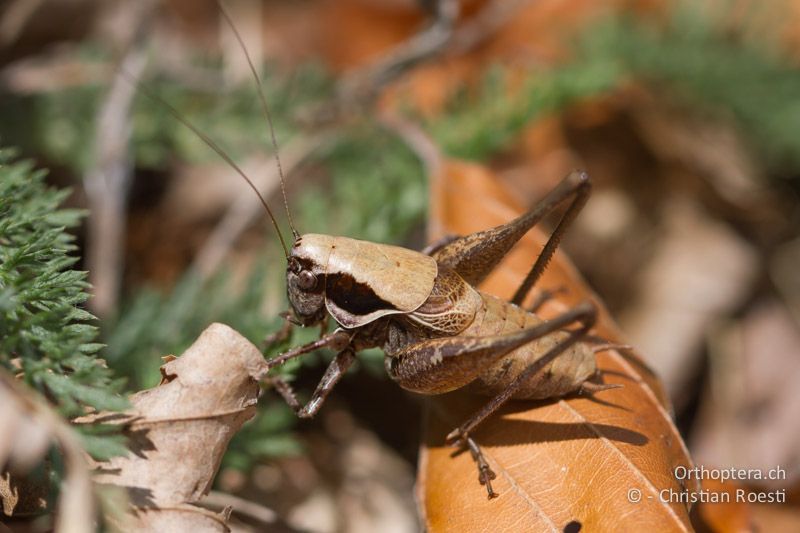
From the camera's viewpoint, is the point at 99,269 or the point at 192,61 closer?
the point at 99,269

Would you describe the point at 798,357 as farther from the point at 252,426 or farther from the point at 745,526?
the point at 252,426

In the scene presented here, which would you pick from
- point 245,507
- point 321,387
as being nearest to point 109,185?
point 321,387

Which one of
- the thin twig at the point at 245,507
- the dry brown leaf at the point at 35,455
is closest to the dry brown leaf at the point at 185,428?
the dry brown leaf at the point at 35,455

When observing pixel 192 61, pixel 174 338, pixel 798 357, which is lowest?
pixel 798 357

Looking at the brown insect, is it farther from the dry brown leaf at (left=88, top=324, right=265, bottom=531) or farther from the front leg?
the dry brown leaf at (left=88, top=324, right=265, bottom=531)

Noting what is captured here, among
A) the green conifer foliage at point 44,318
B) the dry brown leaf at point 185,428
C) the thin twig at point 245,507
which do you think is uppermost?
the green conifer foliage at point 44,318

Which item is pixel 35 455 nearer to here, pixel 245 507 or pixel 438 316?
pixel 245 507

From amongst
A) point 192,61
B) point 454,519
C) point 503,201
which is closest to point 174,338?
point 454,519

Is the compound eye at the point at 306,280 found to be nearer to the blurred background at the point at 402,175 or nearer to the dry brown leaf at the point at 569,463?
the blurred background at the point at 402,175
